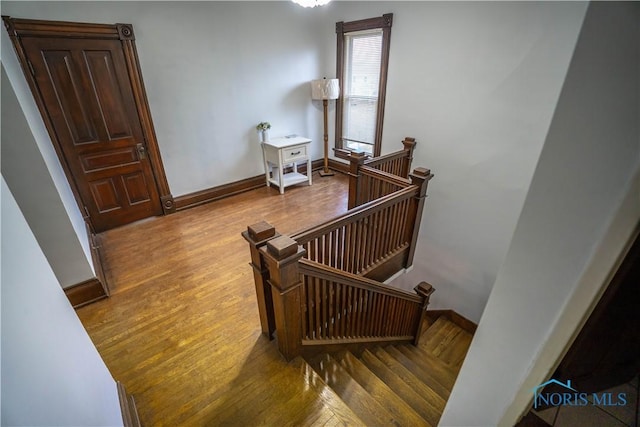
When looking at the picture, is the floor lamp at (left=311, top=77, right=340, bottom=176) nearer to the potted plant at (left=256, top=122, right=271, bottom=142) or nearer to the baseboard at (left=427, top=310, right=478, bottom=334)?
the potted plant at (left=256, top=122, right=271, bottom=142)

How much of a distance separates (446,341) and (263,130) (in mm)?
3652

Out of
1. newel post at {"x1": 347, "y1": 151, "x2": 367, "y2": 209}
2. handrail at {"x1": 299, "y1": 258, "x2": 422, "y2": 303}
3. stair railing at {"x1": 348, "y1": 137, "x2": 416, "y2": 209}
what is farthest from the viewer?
newel post at {"x1": 347, "y1": 151, "x2": 367, "y2": 209}

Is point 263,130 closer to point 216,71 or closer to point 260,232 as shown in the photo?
point 216,71

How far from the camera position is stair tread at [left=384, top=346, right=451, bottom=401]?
2.25m

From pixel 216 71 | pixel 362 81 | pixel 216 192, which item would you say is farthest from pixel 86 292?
pixel 362 81

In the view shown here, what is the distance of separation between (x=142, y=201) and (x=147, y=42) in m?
1.77

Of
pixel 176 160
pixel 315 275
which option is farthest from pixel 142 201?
pixel 315 275

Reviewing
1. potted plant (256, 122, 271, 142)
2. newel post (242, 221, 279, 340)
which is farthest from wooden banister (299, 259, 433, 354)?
potted plant (256, 122, 271, 142)

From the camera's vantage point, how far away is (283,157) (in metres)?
3.98

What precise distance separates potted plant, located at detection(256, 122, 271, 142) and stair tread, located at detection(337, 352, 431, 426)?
3178 millimetres

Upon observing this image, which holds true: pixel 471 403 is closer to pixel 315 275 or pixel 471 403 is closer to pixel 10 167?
pixel 315 275

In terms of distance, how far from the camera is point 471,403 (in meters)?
0.77

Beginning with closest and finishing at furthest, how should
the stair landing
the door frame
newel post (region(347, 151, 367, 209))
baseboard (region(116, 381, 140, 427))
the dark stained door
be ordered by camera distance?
1. baseboard (region(116, 381, 140, 427))
2. the stair landing
3. the door frame
4. the dark stained door
5. newel post (region(347, 151, 367, 209))

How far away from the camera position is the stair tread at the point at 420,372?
88.4 inches
